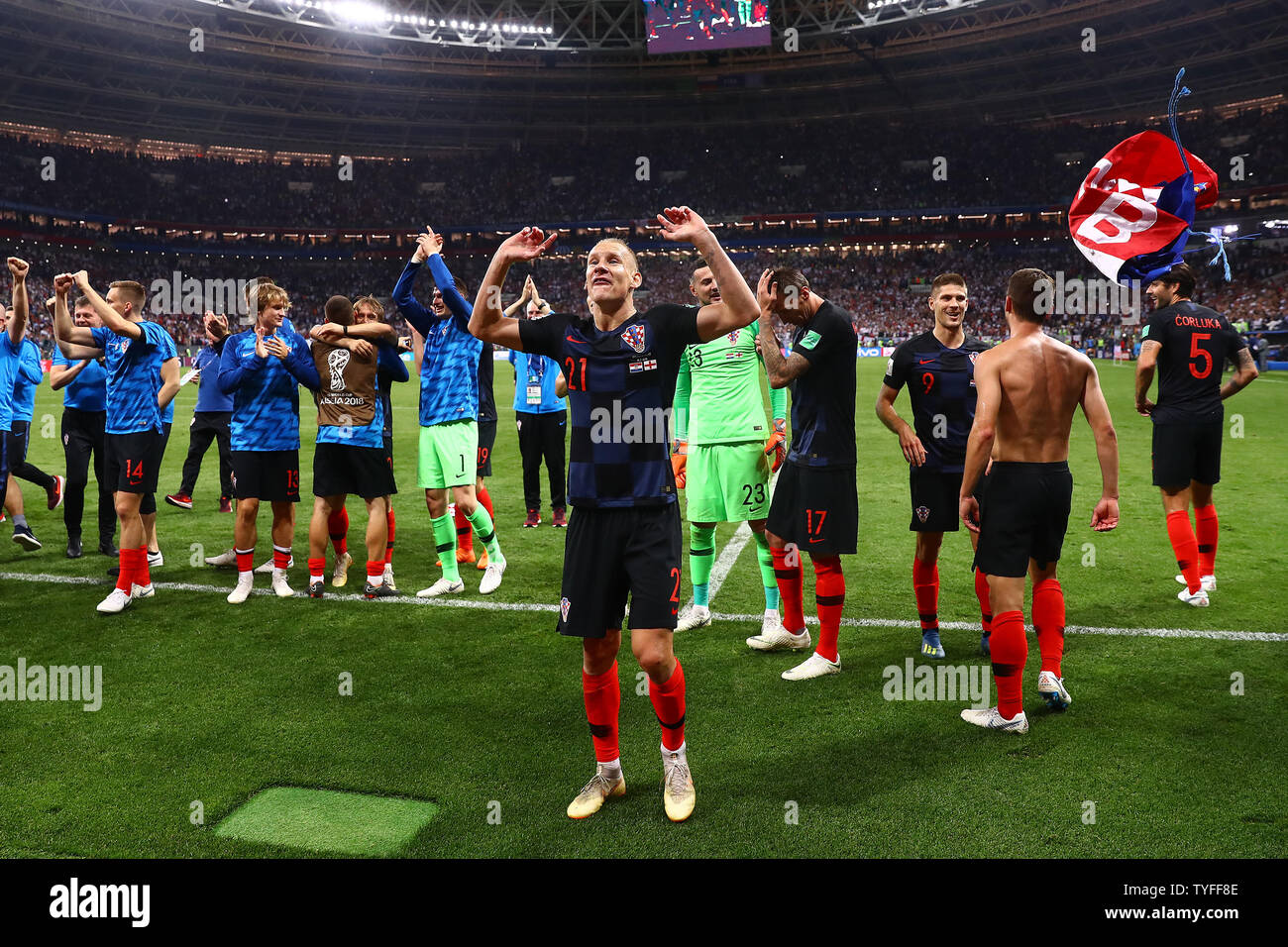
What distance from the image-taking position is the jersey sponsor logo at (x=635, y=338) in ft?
11.3

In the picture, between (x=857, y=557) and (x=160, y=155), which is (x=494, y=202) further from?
(x=857, y=557)

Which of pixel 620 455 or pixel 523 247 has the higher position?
pixel 523 247

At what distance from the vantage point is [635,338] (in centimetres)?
346

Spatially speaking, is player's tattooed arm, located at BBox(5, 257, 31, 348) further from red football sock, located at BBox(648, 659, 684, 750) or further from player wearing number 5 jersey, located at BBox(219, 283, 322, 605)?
red football sock, located at BBox(648, 659, 684, 750)

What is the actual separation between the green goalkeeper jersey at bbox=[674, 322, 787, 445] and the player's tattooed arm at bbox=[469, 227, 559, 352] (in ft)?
7.63

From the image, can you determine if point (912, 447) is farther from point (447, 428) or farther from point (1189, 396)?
point (447, 428)

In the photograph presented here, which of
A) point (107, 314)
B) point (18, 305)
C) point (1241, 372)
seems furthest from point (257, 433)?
point (1241, 372)

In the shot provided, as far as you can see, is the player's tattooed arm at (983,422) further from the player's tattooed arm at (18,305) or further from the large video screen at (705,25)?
the large video screen at (705,25)

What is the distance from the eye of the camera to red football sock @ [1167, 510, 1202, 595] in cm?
623

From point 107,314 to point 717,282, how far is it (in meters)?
4.76

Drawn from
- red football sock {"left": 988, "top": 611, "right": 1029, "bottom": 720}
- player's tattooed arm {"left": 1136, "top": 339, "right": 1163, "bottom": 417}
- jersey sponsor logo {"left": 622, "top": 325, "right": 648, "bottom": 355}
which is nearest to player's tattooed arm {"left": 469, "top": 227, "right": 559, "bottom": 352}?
jersey sponsor logo {"left": 622, "top": 325, "right": 648, "bottom": 355}

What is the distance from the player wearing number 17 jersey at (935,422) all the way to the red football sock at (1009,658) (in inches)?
41.4

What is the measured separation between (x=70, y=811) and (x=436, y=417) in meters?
3.74

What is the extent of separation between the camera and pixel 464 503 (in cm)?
675
